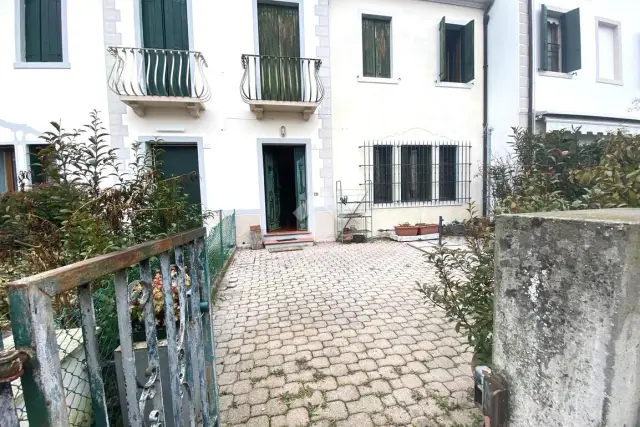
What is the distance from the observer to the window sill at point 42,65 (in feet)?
21.4

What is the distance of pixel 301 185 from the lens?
8.23 metres

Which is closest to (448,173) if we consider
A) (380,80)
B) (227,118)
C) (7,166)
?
(380,80)

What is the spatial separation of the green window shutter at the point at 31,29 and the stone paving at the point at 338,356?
7.24 metres

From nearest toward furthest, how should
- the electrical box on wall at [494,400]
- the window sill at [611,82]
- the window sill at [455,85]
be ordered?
1. the electrical box on wall at [494,400]
2. the window sill at [455,85]
3. the window sill at [611,82]

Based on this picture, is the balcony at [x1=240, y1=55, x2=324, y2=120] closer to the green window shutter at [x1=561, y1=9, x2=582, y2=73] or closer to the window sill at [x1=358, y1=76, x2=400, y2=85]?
the window sill at [x1=358, y1=76, x2=400, y2=85]

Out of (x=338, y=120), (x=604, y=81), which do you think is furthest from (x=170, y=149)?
(x=604, y=81)

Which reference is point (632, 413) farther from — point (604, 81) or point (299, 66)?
point (604, 81)

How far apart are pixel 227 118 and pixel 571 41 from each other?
32.2 ft

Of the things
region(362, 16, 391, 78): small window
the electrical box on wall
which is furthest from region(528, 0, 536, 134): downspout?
Result: the electrical box on wall

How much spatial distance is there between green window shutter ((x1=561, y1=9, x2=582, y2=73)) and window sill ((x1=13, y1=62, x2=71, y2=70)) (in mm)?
12989

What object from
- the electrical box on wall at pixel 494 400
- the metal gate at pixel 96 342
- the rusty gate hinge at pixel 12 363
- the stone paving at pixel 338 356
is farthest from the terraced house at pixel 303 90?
the rusty gate hinge at pixel 12 363

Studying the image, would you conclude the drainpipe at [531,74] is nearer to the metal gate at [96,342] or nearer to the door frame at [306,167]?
the door frame at [306,167]

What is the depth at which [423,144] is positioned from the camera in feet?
28.6

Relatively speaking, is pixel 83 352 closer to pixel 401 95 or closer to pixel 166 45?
pixel 166 45
